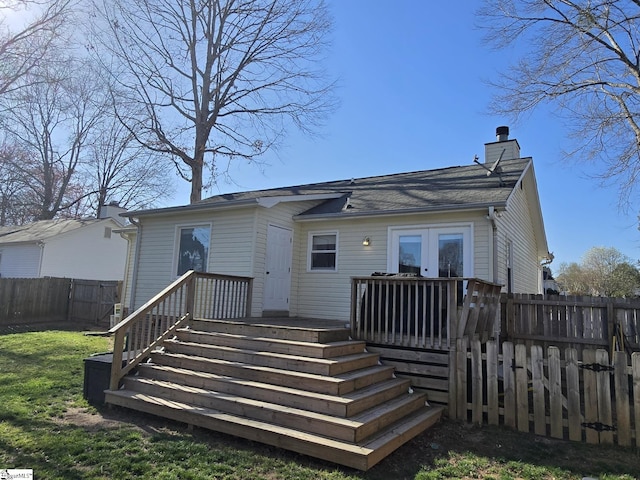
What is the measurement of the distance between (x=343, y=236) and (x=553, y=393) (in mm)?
5686

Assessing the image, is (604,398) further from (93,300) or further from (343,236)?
(93,300)

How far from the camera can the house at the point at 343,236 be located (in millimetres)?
8211

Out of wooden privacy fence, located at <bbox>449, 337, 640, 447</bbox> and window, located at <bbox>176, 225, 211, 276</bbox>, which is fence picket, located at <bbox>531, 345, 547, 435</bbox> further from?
window, located at <bbox>176, 225, 211, 276</bbox>

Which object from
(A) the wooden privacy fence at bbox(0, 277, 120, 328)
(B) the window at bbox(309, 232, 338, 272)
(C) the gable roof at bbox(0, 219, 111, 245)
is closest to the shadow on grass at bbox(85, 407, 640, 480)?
(B) the window at bbox(309, 232, 338, 272)

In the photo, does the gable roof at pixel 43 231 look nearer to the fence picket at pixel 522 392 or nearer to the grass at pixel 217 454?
the grass at pixel 217 454

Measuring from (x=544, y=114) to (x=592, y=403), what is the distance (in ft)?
36.0

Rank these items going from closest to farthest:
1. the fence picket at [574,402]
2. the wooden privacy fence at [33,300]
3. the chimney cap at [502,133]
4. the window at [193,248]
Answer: the fence picket at [574,402] → the window at [193,248] → the chimney cap at [502,133] → the wooden privacy fence at [33,300]

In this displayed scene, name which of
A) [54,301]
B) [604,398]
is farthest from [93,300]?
[604,398]

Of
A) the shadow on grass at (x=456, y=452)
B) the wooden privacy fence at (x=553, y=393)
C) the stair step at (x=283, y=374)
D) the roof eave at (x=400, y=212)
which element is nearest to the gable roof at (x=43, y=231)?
the roof eave at (x=400, y=212)

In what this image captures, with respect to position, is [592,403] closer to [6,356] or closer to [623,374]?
[623,374]

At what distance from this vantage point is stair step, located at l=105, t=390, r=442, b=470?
3709 mm

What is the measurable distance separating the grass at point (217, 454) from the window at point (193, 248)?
4.99 meters

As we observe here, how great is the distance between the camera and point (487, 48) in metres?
12.6

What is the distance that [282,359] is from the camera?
5340mm
